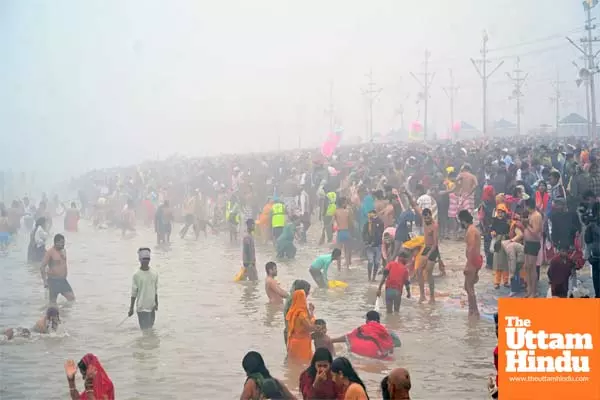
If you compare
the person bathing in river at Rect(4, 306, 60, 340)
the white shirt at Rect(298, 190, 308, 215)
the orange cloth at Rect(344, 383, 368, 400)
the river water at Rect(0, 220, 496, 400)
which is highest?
the white shirt at Rect(298, 190, 308, 215)

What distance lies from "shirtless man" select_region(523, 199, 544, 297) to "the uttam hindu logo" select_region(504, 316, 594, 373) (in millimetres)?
4774

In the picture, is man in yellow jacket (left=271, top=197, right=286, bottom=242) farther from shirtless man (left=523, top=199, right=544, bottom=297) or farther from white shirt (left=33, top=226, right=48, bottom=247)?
shirtless man (left=523, top=199, right=544, bottom=297)

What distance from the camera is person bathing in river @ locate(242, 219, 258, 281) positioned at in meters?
16.4

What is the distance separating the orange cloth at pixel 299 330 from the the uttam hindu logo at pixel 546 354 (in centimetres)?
267

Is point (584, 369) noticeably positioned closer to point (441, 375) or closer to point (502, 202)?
point (441, 375)

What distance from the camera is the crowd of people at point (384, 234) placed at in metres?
10.1

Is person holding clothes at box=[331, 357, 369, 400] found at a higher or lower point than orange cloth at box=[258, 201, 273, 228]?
lower

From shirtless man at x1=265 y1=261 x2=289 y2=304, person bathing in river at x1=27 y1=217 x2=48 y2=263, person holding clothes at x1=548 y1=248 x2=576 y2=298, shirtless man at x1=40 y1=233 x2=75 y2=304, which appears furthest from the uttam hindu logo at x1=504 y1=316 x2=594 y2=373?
person bathing in river at x1=27 y1=217 x2=48 y2=263

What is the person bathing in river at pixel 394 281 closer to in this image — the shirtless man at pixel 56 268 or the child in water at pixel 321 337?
the child in water at pixel 321 337

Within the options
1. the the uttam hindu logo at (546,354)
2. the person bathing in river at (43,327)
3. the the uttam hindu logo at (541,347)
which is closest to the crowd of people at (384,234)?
the person bathing in river at (43,327)

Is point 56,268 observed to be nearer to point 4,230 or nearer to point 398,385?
point 398,385

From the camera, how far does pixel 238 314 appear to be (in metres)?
14.8

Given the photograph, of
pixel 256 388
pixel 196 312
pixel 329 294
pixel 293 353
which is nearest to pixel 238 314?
pixel 196 312

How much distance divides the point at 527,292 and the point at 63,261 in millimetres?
7007
